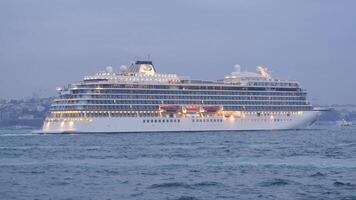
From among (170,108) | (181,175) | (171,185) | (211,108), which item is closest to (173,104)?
(170,108)

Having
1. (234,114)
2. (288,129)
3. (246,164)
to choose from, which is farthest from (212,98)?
(246,164)

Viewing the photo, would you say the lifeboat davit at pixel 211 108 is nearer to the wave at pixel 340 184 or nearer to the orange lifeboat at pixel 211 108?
the orange lifeboat at pixel 211 108

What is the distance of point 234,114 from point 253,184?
247 ft

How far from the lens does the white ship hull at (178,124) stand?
97.6 m

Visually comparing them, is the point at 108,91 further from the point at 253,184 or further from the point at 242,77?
the point at 253,184

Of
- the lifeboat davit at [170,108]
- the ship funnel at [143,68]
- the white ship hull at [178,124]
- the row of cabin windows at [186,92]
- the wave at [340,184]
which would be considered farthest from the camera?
the ship funnel at [143,68]

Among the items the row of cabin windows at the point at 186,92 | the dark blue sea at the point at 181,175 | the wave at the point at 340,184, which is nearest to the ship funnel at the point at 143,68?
the row of cabin windows at the point at 186,92

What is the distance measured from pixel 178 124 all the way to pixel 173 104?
3054 millimetres

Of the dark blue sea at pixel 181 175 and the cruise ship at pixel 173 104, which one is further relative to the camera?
the cruise ship at pixel 173 104

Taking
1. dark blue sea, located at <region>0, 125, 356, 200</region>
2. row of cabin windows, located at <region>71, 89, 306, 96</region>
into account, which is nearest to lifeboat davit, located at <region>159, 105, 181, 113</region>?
row of cabin windows, located at <region>71, 89, 306, 96</region>

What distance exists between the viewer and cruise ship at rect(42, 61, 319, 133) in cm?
9925

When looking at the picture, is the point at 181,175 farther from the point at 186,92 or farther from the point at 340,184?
the point at 186,92

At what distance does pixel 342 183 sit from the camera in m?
35.2

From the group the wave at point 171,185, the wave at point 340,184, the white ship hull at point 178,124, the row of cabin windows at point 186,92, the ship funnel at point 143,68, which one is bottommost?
the wave at point 340,184
